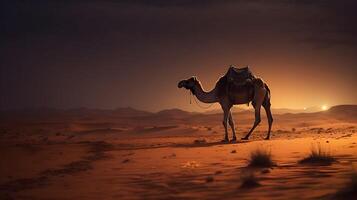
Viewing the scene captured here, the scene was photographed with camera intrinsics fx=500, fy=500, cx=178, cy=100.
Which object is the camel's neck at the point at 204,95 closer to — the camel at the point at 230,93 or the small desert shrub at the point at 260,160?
the camel at the point at 230,93

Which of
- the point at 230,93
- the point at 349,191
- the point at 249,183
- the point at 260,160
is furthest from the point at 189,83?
the point at 349,191

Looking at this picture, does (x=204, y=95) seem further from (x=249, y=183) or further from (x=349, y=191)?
(x=349, y=191)

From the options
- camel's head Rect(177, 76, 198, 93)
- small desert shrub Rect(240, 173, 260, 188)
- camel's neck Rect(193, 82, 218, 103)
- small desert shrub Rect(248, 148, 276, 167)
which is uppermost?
camel's head Rect(177, 76, 198, 93)

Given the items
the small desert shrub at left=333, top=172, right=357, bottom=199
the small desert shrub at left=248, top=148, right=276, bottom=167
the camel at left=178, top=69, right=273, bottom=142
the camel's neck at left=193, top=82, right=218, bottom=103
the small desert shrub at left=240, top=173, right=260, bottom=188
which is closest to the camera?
the small desert shrub at left=333, top=172, right=357, bottom=199

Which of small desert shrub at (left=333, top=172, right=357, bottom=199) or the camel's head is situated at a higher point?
the camel's head

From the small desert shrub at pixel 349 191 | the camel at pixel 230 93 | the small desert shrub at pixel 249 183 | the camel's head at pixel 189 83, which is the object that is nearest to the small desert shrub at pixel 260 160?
the small desert shrub at pixel 249 183

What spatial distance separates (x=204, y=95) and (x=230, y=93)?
1.49 meters

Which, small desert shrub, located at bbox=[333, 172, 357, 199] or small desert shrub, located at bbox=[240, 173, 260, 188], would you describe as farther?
small desert shrub, located at bbox=[240, 173, 260, 188]

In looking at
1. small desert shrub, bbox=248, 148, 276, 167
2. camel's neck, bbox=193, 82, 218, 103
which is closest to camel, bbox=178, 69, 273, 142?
camel's neck, bbox=193, 82, 218, 103

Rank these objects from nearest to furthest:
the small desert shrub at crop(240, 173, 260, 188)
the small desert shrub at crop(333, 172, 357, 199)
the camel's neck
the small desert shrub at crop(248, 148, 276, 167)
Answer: the small desert shrub at crop(333, 172, 357, 199), the small desert shrub at crop(240, 173, 260, 188), the small desert shrub at crop(248, 148, 276, 167), the camel's neck

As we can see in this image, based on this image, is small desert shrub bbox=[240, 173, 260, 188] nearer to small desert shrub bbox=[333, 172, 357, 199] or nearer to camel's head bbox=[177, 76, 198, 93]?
small desert shrub bbox=[333, 172, 357, 199]

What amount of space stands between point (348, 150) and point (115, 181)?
7044mm

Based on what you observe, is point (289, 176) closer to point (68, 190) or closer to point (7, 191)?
point (68, 190)

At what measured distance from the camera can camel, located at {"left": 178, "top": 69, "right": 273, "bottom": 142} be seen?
71.8 ft
